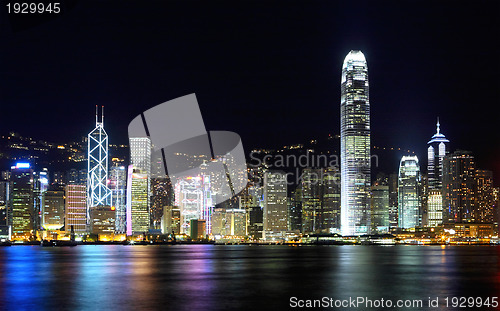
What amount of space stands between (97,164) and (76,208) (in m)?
17.4

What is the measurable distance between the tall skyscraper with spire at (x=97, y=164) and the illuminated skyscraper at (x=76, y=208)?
15.5 feet

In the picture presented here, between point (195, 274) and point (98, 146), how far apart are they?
436 ft

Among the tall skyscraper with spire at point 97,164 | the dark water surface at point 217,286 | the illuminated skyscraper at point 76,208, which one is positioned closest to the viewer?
the dark water surface at point 217,286

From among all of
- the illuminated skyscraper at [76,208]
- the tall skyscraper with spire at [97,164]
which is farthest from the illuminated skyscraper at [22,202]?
the tall skyscraper with spire at [97,164]

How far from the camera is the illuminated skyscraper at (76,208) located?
19588cm

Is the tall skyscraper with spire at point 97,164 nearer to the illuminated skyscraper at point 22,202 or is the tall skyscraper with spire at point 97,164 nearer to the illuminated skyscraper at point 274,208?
the illuminated skyscraper at point 22,202

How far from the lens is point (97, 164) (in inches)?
7411

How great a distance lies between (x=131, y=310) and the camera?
121 ft

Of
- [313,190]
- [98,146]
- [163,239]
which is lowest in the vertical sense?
[163,239]

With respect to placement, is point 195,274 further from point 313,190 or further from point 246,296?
point 313,190

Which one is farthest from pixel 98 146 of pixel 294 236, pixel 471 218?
pixel 471 218

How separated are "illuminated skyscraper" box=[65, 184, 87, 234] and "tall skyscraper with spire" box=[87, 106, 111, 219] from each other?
4.73 m

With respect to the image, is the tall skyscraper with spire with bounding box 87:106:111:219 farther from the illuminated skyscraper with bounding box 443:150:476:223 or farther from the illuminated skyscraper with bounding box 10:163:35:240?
the illuminated skyscraper with bounding box 443:150:476:223

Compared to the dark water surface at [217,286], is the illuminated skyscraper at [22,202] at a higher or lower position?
higher
